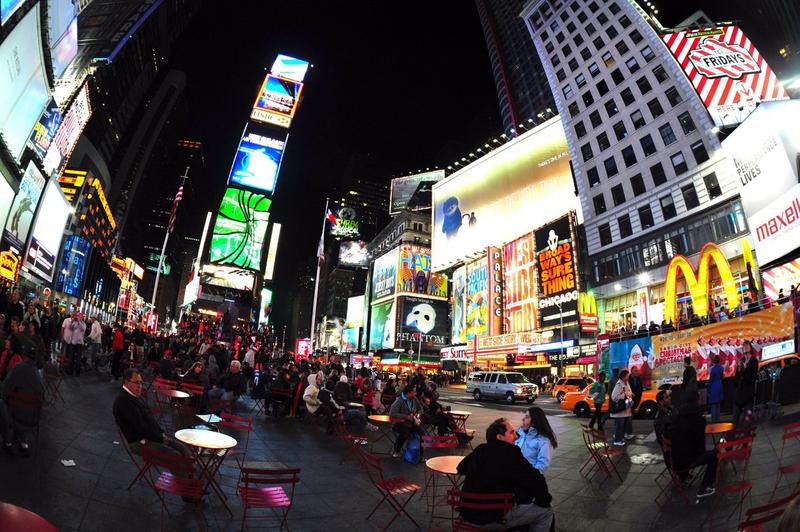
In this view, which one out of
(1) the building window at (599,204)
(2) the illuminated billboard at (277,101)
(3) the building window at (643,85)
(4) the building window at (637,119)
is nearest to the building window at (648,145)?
(4) the building window at (637,119)

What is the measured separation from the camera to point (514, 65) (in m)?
81.7

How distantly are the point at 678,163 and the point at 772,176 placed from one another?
1544 cm

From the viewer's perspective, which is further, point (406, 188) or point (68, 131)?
point (406, 188)

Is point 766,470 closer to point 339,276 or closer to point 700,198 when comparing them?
point 700,198

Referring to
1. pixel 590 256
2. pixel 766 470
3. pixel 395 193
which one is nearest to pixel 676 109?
pixel 590 256

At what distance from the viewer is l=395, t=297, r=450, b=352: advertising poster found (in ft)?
255

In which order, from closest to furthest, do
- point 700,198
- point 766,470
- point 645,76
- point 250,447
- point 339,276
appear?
point 766,470
point 250,447
point 700,198
point 645,76
point 339,276

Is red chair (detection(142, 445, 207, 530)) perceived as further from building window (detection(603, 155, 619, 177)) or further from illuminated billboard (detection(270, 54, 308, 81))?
illuminated billboard (detection(270, 54, 308, 81))

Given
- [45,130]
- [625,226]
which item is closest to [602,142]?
[625,226]

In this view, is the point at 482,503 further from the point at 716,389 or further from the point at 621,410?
the point at 716,389

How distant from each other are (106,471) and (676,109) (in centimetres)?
4202

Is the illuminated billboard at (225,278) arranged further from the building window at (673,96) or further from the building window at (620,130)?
the building window at (673,96)

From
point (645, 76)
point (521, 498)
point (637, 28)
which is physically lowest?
point (521, 498)

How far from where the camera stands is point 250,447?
912cm
